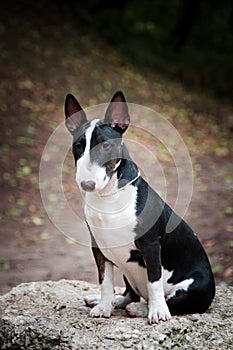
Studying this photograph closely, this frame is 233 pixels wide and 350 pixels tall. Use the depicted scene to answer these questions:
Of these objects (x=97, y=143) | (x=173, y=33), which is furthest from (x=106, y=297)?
(x=173, y=33)

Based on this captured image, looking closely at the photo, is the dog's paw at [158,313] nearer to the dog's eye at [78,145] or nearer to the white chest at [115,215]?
the white chest at [115,215]

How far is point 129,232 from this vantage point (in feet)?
14.2

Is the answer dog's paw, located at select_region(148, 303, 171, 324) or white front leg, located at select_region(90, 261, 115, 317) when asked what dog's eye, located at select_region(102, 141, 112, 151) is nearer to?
white front leg, located at select_region(90, 261, 115, 317)

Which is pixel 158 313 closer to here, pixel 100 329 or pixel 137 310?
pixel 137 310

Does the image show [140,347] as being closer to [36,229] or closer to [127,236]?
[127,236]

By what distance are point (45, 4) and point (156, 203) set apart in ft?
53.9

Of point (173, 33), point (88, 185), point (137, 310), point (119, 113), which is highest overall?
point (173, 33)

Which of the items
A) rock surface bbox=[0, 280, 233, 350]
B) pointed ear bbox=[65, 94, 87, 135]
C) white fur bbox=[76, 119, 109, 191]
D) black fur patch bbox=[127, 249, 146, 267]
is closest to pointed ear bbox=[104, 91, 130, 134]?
pointed ear bbox=[65, 94, 87, 135]

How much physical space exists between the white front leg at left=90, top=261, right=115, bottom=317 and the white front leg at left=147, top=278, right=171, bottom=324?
367 mm

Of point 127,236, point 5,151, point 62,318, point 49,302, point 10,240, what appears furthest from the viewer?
point 5,151

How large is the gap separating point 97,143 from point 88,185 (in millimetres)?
343

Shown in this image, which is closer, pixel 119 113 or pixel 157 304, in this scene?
pixel 119 113

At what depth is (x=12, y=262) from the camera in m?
8.35

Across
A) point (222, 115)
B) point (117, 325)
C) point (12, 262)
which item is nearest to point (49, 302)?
point (117, 325)
